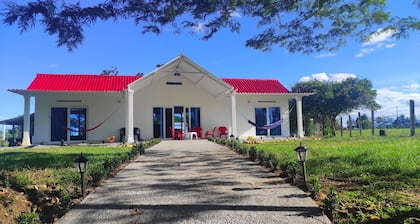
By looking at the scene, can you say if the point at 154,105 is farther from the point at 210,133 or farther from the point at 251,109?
the point at 251,109

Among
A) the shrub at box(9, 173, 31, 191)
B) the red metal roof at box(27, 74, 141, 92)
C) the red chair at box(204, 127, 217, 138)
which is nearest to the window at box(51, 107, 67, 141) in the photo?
the red metal roof at box(27, 74, 141, 92)

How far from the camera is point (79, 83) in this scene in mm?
16719

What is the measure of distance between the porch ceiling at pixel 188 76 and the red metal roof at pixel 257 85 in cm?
170

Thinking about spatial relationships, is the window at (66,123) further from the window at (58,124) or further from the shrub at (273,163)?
the shrub at (273,163)

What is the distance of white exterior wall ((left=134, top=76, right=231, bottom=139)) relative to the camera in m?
16.8

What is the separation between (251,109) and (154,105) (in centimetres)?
545

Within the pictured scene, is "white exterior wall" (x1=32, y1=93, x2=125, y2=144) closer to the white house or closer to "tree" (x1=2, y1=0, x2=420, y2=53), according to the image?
the white house

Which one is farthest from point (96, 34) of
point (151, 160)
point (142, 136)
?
point (142, 136)

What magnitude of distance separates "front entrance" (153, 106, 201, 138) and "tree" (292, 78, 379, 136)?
31.0ft

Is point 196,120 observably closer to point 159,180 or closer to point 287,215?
point 159,180

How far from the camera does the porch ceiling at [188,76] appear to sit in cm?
1434

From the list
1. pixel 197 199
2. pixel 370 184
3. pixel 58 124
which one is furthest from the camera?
pixel 58 124

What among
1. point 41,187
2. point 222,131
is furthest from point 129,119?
point 41,187

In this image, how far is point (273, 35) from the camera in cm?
961
